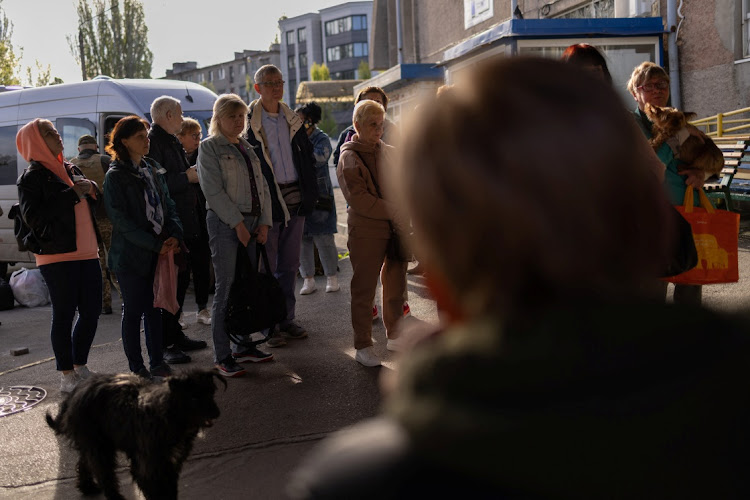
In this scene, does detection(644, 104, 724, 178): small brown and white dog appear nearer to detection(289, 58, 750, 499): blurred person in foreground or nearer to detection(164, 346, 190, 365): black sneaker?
detection(289, 58, 750, 499): blurred person in foreground

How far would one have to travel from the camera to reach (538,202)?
934mm

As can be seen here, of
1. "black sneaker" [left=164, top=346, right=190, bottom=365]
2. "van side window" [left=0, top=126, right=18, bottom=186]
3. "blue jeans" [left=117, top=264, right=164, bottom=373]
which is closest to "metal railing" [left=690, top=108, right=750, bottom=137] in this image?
"black sneaker" [left=164, top=346, right=190, bottom=365]

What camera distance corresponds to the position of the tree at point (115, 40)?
43.4 metres

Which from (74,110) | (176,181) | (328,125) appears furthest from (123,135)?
(328,125)

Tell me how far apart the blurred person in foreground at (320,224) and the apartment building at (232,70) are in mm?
86960

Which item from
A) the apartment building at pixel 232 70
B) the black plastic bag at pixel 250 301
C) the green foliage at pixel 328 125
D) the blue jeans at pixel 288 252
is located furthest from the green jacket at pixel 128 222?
the apartment building at pixel 232 70

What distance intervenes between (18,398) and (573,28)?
34.4 ft

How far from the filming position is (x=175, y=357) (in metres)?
6.08

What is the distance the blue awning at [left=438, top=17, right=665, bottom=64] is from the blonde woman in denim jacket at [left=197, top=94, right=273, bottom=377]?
26.0 feet

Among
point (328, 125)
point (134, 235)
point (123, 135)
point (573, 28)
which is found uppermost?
point (328, 125)

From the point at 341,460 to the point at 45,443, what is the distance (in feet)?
14.1

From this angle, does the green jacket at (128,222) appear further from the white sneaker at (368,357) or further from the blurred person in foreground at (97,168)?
the blurred person in foreground at (97,168)

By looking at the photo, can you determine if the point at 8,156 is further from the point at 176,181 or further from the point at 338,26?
the point at 338,26

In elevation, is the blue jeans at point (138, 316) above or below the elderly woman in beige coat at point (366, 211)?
below
